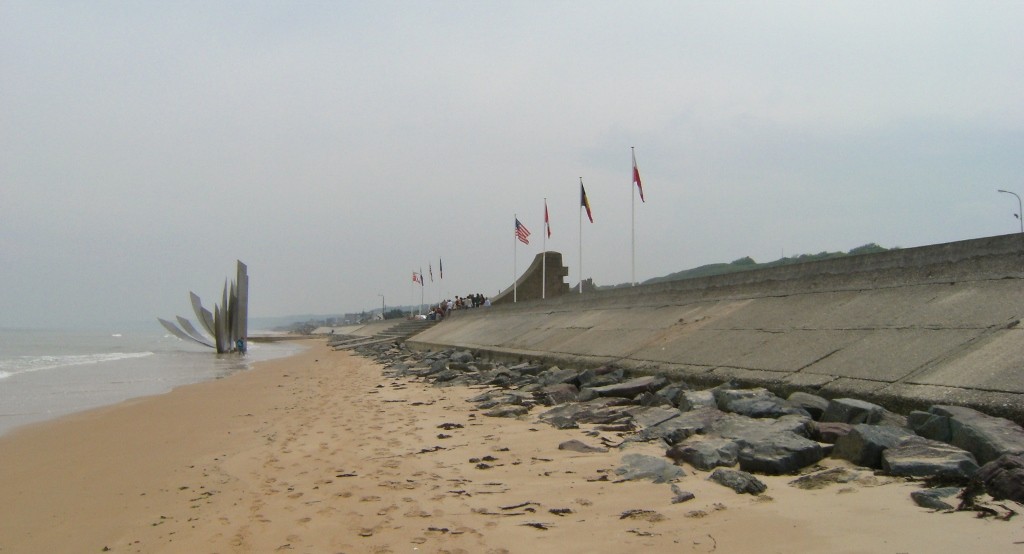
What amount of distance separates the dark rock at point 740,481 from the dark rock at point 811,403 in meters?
1.49

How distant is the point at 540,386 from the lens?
30.2 feet

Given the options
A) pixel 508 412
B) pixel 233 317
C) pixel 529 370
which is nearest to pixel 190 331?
pixel 233 317

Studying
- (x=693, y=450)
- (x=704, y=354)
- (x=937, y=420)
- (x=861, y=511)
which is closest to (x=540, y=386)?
(x=704, y=354)

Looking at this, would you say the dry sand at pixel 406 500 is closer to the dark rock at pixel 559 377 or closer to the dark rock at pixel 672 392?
the dark rock at pixel 672 392

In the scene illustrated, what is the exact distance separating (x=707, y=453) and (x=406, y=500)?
1.88m

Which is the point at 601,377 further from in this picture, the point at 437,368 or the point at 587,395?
the point at 437,368

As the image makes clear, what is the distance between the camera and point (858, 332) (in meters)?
6.86

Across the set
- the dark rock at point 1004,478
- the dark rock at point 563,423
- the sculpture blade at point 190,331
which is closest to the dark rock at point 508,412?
the dark rock at point 563,423

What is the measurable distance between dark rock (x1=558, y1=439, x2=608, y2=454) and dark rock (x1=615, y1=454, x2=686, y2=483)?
0.57m

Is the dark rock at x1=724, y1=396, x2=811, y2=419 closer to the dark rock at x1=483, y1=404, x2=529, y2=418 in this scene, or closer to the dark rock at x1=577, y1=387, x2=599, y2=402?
the dark rock at x1=577, y1=387, x2=599, y2=402

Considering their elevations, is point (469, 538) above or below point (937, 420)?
below

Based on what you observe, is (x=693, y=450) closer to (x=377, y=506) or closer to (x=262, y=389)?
(x=377, y=506)

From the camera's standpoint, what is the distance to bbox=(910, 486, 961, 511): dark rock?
319cm

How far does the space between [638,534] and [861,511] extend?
3.33 feet
